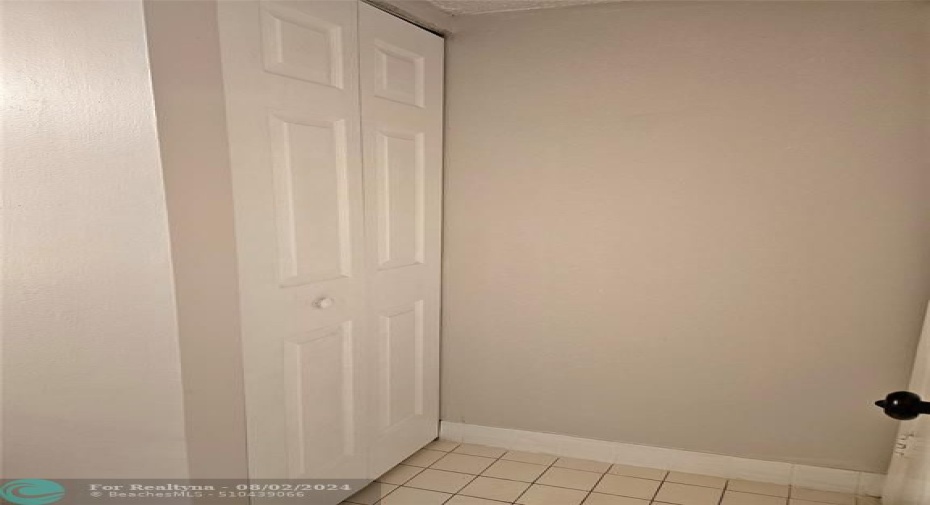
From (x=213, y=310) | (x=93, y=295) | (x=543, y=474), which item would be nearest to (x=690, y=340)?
(x=543, y=474)

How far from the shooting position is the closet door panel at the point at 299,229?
1749 millimetres

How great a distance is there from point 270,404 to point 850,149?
2.21 meters

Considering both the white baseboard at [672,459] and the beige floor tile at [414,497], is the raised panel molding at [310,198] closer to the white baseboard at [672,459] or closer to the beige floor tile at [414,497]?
the beige floor tile at [414,497]

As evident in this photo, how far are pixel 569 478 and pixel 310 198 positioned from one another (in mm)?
1535

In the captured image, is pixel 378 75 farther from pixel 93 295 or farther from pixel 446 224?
pixel 93 295

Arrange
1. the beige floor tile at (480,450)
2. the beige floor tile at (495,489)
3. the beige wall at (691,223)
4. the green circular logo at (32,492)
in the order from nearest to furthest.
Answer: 1. the green circular logo at (32,492)
2. the beige wall at (691,223)
3. the beige floor tile at (495,489)
4. the beige floor tile at (480,450)

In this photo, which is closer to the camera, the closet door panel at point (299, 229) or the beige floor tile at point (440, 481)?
the closet door panel at point (299, 229)

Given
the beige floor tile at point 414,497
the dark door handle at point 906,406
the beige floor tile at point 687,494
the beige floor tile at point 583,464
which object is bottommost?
the beige floor tile at point 583,464

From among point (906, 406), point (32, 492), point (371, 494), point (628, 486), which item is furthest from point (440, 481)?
point (906, 406)

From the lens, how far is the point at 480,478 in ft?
8.23

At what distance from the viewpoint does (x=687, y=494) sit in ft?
7.75

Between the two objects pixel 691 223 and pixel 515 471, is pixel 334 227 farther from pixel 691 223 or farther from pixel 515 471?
pixel 691 223

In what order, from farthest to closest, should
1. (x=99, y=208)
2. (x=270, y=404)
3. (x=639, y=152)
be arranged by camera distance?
(x=639, y=152) → (x=270, y=404) → (x=99, y=208)

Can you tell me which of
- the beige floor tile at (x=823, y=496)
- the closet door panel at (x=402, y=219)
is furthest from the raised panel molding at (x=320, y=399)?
the beige floor tile at (x=823, y=496)
